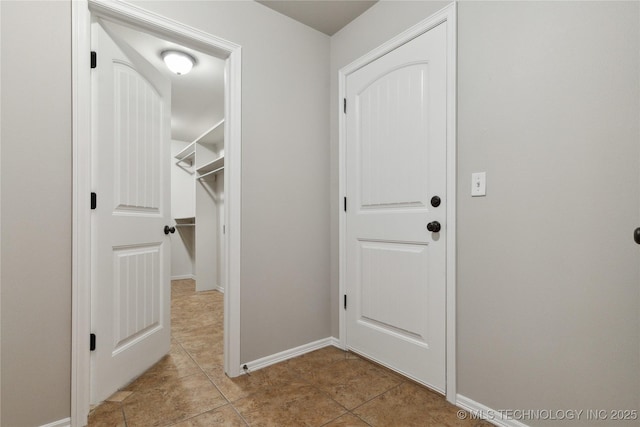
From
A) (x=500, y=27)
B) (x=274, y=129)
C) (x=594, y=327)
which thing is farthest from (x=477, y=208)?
(x=274, y=129)

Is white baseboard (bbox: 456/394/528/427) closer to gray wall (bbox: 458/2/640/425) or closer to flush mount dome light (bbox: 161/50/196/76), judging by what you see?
gray wall (bbox: 458/2/640/425)

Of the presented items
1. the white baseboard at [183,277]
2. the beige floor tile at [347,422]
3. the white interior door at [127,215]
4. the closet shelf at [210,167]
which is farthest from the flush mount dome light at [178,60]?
the white baseboard at [183,277]

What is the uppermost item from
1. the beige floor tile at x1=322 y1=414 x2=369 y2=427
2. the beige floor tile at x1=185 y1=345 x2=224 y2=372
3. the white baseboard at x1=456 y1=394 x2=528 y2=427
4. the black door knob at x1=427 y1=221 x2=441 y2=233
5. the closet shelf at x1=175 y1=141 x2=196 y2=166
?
the closet shelf at x1=175 y1=141 x2=196 y2=166

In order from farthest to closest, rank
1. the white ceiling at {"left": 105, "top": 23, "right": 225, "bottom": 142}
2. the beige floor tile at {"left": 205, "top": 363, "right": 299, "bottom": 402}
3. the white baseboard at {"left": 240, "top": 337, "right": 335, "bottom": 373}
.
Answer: the white ceiling at {"left": 105, "top": 23, "right": 225, "bottom": 142}, the white baseboard at {"left": 240, "top": 337, "right": 335, "bottom": 373}, the beige floor tile at {"left": 205, "top": 363, "right": 299, "bottom": 402}

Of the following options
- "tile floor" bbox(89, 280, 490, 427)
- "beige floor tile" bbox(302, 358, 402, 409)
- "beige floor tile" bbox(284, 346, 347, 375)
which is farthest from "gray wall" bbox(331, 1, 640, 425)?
"beige floor tile" bbox(284, 346, 347, 375)

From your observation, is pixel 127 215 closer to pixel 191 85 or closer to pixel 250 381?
pixel 250 381

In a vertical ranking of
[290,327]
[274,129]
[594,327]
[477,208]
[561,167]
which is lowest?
[290,327]

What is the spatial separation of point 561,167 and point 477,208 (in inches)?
14.6

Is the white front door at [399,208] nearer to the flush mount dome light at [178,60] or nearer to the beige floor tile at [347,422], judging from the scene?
the beige floor tile at [347,422]

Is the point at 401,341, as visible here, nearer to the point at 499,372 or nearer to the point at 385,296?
the point at 385,296

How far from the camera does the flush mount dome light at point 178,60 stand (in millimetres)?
2680

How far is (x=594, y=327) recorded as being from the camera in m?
1.17

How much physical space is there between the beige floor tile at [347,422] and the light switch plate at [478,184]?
3.96ft

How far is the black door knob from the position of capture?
1.66m
